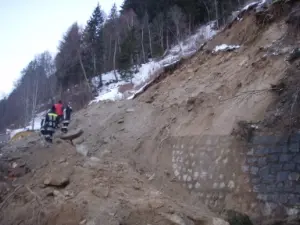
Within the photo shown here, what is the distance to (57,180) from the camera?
771 cm

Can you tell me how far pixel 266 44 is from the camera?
9.53 m

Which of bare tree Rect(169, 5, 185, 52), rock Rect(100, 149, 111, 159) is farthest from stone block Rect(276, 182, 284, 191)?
bare tree Rect(169, 5, 185, 52)

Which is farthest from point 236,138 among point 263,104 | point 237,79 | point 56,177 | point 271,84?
point 56,177

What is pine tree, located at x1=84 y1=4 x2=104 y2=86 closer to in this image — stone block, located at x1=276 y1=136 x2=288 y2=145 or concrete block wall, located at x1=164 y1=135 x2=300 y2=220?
concrete block wall, located at x1=164 y1=135 x2=300 y2=220

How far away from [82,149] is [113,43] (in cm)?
2988

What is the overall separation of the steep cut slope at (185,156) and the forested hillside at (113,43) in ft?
66.9

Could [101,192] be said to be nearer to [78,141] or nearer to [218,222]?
[218,222]

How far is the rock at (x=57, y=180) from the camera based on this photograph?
7613mm

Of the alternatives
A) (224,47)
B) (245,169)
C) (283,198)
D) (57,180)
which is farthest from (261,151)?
(224,47)

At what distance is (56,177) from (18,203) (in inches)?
39.4

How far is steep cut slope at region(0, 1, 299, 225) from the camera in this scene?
6.48m

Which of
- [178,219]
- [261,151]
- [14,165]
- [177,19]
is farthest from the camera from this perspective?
[177,19]

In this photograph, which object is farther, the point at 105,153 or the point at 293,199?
the point at 105,153

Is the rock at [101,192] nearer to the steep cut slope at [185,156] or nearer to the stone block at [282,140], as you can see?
the steep cut slope at [185,156]
